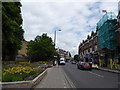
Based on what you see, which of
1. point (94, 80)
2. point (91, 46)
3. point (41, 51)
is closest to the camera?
point (94, 80)

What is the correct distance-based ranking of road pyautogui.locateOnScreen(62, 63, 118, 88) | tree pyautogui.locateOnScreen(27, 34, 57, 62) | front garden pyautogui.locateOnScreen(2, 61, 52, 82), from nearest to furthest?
1. front garden pyautogui.locateOnScreen(2, 61, 52, 82)
2. road pyautogui.locateOnScreen(62, 63, 118, 88)
3. tree pyautogui.locateOnScreen(27, 34, 57, 62)

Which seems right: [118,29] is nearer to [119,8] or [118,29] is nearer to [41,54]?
[119,8]

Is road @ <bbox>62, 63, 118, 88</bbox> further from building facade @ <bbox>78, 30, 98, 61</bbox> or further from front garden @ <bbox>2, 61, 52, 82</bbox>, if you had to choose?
building facade @ <bbox>78, 30, 98, 61</bbox>

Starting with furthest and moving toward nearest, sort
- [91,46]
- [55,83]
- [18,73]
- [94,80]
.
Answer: [91,46]
[94,80]
[55,83]
[18,73]

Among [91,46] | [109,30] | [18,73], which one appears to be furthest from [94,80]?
[91,46]

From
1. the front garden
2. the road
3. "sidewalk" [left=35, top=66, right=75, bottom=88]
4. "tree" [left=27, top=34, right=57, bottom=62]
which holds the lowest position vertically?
the road

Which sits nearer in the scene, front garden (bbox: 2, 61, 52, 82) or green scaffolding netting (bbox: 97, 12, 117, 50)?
front garden (bbox: 2, 61, 52, 82)

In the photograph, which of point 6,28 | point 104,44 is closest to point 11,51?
point 6,28

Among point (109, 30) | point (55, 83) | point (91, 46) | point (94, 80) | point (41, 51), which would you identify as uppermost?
point (109, 30)

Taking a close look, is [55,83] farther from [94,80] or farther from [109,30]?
[109,30]

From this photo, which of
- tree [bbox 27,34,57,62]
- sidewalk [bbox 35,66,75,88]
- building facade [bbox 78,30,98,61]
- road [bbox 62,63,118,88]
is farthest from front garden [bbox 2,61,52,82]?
building facade [bbox 78,30,98,61]

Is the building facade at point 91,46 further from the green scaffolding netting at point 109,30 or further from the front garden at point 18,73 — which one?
the front garden at point 18,73

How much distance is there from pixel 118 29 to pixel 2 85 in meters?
30.1

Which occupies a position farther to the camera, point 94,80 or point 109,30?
point 109,30
